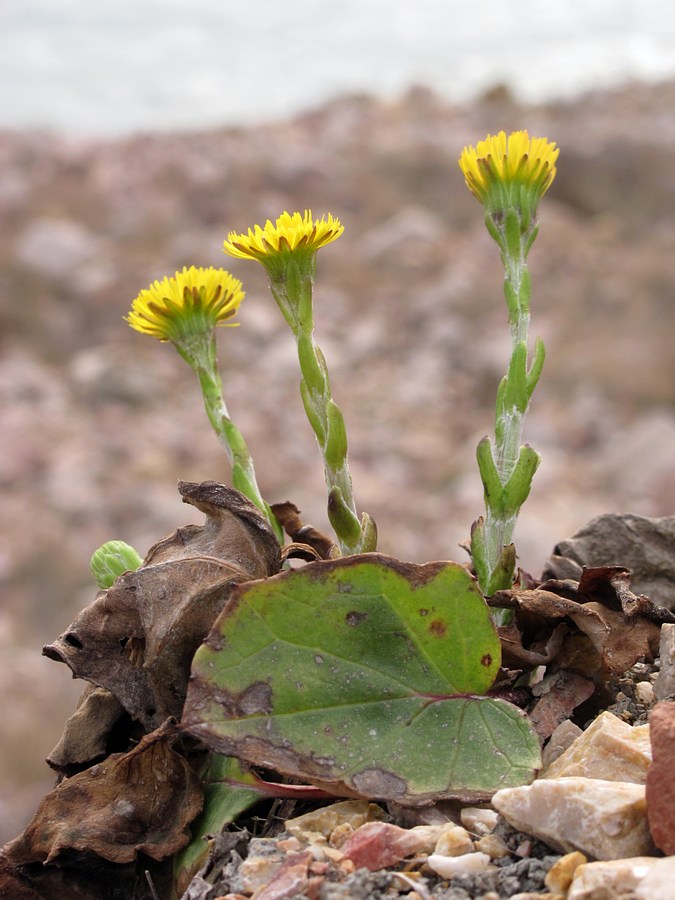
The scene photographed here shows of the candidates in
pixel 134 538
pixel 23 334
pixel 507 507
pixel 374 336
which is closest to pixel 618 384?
pixel 374 336

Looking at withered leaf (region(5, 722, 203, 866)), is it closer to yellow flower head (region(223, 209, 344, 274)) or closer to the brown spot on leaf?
the brown spot on leaf

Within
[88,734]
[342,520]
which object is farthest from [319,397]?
[88,734]

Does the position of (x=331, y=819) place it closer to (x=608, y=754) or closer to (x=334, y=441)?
(x=608, y=754)

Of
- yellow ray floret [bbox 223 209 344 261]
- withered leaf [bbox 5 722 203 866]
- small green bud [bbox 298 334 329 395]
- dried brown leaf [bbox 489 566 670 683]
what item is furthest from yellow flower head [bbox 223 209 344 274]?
withered leaf [bbox 5 722 203 866]

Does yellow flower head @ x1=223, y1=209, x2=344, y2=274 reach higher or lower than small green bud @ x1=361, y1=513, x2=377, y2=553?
higher

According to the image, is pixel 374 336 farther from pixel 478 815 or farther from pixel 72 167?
pixel 478 815

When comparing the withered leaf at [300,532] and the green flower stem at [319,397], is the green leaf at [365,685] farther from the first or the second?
the withered leaf at [300,532]
